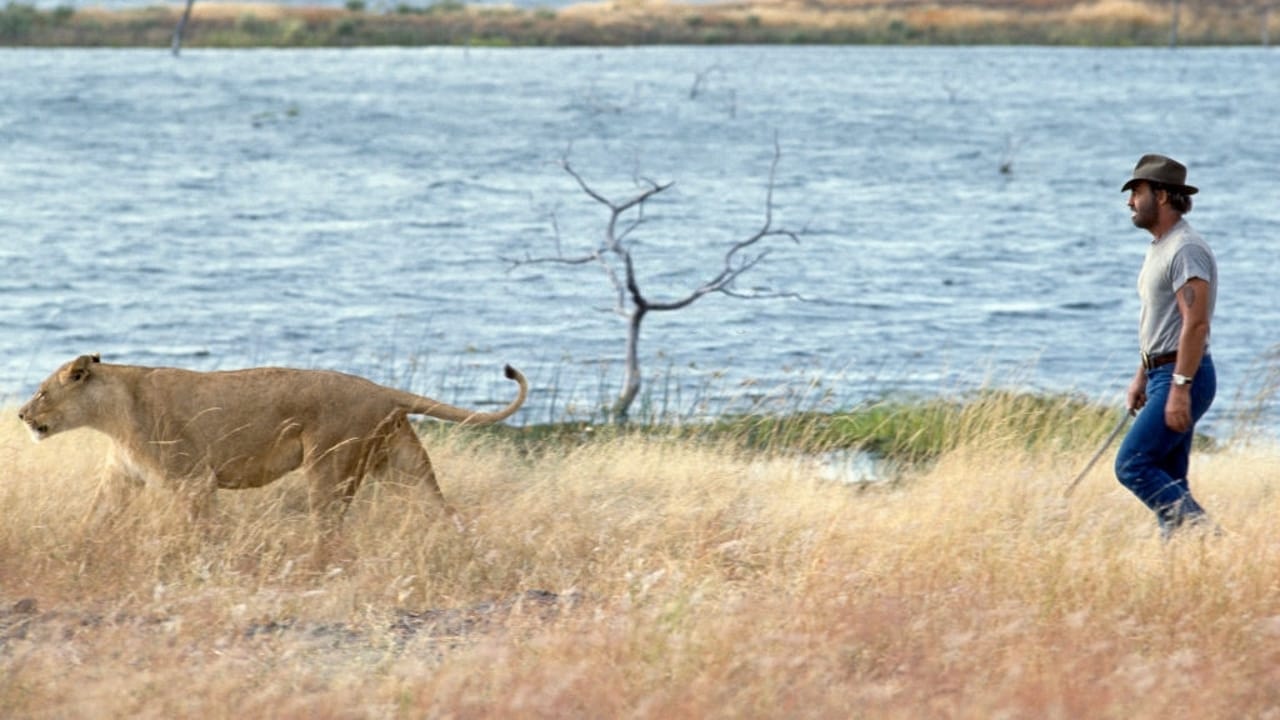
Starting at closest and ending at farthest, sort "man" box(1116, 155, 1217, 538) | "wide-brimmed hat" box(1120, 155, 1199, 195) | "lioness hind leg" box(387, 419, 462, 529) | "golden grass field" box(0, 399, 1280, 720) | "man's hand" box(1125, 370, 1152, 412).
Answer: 1. "golden grass field" box(0, 399, 1280, 720)
2. "man" box(1116, 155, 1217, 538)
3. "wide-brimmed hat" box(1120, 155, 1199, 195)
4. "lioness hind leg" box(387, 419, 462, 529)
5. "man's hand" box(1125, 370, 1152, 412)

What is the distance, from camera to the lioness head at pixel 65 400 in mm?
7555

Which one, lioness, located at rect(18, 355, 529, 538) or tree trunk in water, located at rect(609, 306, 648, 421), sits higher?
lioness, located at rect(18, 355, 529, 538)

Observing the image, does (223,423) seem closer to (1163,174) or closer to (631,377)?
(1163,174)

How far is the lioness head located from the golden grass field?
442 mm

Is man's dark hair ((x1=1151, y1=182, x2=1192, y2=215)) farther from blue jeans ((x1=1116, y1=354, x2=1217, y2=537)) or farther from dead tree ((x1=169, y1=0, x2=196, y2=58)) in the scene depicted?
dead tree ((x1=169, y1=0, x2=196, y2=58))

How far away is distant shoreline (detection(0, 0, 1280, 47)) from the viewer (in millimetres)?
90938

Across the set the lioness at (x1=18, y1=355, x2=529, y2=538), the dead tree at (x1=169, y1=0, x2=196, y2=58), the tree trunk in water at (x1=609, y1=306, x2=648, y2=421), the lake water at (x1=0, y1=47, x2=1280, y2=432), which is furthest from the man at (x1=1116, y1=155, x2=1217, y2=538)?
the dead tree at (x1=169, y1=0, x2=196, y2=58)

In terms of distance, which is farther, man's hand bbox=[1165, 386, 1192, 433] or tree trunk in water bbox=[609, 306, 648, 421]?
tree trunk in water bbox=[609, 306, 648, 421]

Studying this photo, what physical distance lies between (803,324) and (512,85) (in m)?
47.9

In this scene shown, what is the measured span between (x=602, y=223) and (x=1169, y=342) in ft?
93.9

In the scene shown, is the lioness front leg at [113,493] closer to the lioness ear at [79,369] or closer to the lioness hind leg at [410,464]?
the lioness ear at [79,369]

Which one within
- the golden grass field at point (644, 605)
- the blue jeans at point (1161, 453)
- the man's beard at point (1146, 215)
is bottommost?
the golden grass field at point (644, 605)

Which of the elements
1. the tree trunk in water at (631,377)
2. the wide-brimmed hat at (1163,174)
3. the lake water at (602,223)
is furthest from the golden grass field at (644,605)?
the lake water at (602,223)

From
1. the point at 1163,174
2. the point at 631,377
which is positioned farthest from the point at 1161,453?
the point at 631,377
